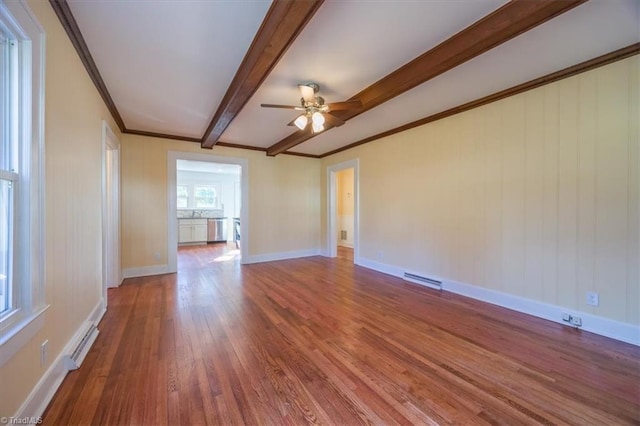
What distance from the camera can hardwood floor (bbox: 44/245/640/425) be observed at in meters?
1.40

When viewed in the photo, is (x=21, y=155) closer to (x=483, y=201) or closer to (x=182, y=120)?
(x=182, y=120)

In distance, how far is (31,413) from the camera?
4.25ft

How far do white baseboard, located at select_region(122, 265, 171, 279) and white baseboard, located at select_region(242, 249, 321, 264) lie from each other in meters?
1.43

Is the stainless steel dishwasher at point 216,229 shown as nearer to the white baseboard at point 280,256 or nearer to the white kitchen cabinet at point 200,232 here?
the white kitchen cabinet at point 200,232

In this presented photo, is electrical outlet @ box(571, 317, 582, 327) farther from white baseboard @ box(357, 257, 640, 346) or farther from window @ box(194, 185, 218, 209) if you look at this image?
window @ box(194, 185, 218, 209)

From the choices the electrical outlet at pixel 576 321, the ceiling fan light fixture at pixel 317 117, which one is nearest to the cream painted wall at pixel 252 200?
the ceiling fan light fixture at pixel 317 117

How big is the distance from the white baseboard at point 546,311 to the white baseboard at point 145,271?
466cm

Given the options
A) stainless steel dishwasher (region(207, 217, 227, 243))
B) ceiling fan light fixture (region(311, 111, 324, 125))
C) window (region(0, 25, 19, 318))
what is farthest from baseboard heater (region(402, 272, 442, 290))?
stainless steel dishwasher (region(207, 217, 227, 243))

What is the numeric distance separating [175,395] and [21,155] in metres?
1.59

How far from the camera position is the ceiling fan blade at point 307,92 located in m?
2.58

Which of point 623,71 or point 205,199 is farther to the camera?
point 205,199

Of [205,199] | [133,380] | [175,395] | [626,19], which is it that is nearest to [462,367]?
[175,395]

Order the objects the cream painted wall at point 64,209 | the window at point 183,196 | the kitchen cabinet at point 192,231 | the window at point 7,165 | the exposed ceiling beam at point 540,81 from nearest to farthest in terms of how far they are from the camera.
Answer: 1. the window at point 7,165
2. the cream painted wall at point 64,209
3. the exposed ceiling beam at point 540,81
4. the kitchen cabinet at point 192,231
5. the window at point 183,196

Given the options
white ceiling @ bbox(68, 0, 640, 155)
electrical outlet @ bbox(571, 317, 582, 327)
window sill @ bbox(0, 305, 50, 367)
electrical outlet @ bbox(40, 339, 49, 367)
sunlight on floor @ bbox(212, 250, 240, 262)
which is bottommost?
sunlight on floor @ bbox(212, 250, 240, 262)
